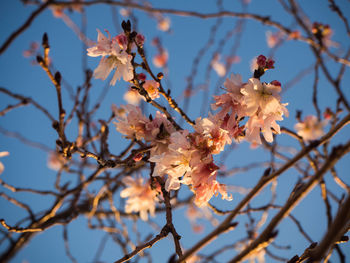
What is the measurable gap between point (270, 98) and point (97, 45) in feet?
2.70

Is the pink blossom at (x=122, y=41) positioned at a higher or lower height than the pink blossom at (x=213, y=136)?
higher

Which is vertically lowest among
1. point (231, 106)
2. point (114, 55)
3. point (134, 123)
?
point (231, 106)

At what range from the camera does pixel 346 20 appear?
6.98 feet

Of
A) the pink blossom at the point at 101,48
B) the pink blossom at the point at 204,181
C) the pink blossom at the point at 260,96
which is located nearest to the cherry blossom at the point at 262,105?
the pink blossom at the point at 260,96

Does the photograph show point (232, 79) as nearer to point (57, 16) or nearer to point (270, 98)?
point (270, 98)

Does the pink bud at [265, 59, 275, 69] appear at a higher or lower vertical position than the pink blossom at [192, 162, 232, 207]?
higher

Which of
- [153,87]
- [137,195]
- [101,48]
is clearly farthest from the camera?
[137,195]

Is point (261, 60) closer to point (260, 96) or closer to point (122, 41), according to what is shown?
point (260, 96)

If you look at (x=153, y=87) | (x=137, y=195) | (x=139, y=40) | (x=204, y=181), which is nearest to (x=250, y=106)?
(x=204, y=181)

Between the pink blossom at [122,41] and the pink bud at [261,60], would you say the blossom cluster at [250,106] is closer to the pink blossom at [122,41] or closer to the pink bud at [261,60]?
the pink bud at [261,60]

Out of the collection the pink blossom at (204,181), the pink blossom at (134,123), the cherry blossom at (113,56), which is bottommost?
the pink blossom at (204,181)

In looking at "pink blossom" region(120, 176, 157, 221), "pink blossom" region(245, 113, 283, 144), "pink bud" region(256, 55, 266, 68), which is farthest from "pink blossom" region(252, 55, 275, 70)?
"pink blossom" region(120, 176, 157, 221)

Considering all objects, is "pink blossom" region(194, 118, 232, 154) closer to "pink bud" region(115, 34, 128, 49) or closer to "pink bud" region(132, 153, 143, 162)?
"pink bud" region(132, 153, 143, 162)

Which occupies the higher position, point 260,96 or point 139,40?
point 139,40
